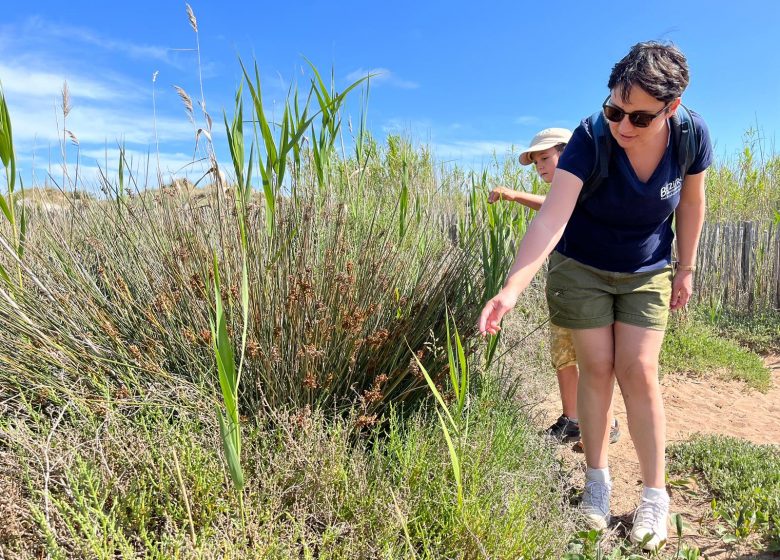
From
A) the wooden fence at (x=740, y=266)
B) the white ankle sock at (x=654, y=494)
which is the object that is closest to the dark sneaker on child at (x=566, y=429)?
the white ankle sock at (x=654, y=494)

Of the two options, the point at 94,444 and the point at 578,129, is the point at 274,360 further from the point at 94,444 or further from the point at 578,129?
the point at 578,129

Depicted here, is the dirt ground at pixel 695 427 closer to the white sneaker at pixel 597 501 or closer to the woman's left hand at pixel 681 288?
the white sneaker at pixel 597 501

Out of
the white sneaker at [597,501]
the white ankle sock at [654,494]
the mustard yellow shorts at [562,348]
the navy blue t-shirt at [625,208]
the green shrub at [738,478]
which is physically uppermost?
the navy blue t-shirt at [625,208]

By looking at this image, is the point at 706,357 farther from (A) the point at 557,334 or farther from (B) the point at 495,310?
(B) the point at 495,310

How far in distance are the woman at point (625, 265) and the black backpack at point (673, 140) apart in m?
0.02

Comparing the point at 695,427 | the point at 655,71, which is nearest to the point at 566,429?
the point at 695,427

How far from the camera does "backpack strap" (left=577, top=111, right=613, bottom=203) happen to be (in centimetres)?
198

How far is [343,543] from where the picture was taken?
160 cm

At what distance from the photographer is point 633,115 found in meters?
1.82

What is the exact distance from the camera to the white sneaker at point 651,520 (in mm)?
2129

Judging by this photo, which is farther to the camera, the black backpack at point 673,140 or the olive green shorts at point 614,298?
the olive green shorts at point 614,298

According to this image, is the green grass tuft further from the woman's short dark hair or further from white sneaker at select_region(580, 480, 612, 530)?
the woman's short dark hair

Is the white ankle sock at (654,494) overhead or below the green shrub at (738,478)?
overhead

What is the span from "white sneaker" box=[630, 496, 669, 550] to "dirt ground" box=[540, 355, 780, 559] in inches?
2.8
